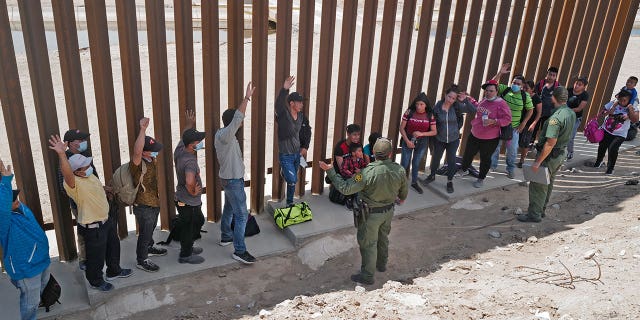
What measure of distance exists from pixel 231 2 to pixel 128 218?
2.97m

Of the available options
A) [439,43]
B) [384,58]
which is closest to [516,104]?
[439,43]

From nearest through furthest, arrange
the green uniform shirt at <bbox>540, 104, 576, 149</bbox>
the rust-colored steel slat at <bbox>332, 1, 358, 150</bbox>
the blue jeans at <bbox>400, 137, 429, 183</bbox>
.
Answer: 1. the green uniform shirt at <bbox>540, 104, 576, 149</bbox>
2. the rust-colored steel slat at <bbox>332, 1, 358, 150</bbox>
3. the blue jeans at <bbox>400, 137, 429, 183</bbox>

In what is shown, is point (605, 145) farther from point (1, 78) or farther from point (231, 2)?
A: point (1, 78)

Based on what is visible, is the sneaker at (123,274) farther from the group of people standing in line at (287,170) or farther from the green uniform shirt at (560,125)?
the green uniform shirt at (560,125)

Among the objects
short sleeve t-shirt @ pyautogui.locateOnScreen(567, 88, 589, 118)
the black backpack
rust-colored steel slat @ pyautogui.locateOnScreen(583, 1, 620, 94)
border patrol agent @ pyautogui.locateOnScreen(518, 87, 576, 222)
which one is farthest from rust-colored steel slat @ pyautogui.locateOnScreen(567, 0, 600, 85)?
the black backpack

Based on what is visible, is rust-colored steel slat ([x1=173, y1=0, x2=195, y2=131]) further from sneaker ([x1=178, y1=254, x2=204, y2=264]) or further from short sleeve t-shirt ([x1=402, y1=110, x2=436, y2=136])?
short sleeve t-shirt ([x1=402, y1=110, x2=436, y2=136])

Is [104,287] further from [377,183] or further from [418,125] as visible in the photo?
[418,125]

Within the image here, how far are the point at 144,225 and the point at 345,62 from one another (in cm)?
316

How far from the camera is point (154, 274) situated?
18.6ft

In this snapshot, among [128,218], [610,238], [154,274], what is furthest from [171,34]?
[610,238]

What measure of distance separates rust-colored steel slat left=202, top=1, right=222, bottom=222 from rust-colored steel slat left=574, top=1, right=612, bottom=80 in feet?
21.7

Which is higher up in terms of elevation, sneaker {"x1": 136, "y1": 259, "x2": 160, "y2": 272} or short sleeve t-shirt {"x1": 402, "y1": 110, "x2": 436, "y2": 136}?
short sleeve t-shirt {"x1": 402, "y1": 110, "x2": 436, "y2": 136}

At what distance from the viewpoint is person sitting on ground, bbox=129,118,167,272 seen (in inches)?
204

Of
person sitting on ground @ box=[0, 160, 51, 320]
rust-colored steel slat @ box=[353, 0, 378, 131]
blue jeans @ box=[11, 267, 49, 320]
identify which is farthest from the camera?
rust-colored steel slat @ box=[353, 0, 378, 131]
